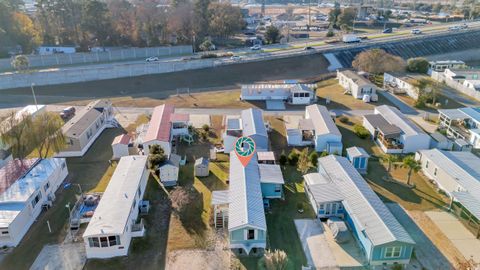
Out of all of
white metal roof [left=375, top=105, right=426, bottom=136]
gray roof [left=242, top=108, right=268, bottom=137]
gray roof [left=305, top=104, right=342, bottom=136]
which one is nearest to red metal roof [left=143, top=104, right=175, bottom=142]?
gray roof [left=242, top=108, right=268, bottom=137]

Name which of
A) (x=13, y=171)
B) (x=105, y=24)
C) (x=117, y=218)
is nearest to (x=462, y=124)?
(x=117, y=218)

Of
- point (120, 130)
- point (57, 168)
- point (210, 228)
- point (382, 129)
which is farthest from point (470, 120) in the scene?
point (57, 168)

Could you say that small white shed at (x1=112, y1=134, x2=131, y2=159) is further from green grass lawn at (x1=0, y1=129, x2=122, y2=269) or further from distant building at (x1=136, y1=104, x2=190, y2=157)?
distant building at (x1=136, y1=104, x2=190, y2=157)

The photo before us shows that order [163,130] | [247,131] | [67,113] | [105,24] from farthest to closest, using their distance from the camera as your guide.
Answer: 1. [105,24]
2. [67,113]
3. [163,130]
4. [247,131]

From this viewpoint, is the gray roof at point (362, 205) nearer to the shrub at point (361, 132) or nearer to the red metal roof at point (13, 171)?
the shrub at point (361, 132)

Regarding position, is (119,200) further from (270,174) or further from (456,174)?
(456,174)

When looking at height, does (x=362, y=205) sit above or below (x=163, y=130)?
below
